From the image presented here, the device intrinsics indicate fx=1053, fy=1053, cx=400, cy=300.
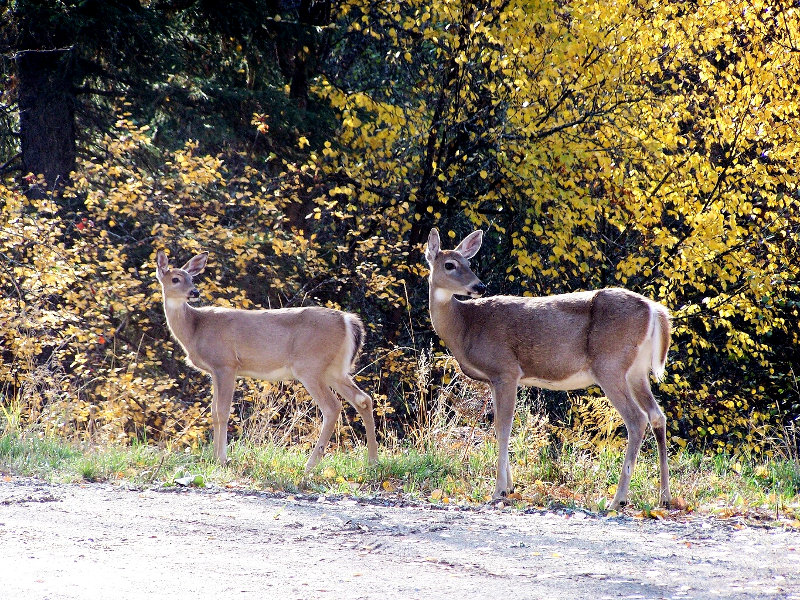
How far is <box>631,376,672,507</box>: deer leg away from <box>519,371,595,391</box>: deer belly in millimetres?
331

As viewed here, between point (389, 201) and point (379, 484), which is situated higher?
point (389, 201)

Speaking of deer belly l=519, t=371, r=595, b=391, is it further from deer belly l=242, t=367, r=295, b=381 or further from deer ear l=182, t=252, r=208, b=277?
deer ear l=182, t=252, r=208, b=277

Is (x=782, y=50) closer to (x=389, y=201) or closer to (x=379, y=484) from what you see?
(x=389, y=201)

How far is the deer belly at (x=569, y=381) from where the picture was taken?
7.69 meters

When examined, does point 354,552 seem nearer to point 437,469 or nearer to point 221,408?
point 437,469

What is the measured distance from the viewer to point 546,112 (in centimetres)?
1317

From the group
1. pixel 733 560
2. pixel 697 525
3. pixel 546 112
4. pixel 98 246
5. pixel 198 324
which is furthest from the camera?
pixel 546 112

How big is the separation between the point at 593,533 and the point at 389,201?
864cm

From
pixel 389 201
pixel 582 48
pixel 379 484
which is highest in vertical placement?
pixel 582 48

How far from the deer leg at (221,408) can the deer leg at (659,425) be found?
3.19 m

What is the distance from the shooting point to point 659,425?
740 cm

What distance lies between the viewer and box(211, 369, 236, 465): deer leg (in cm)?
843

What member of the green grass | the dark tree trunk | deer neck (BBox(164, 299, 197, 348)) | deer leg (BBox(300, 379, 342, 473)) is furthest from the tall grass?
the dark tree trunk

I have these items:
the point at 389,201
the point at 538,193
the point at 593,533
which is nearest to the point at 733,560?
the point at 593,533
